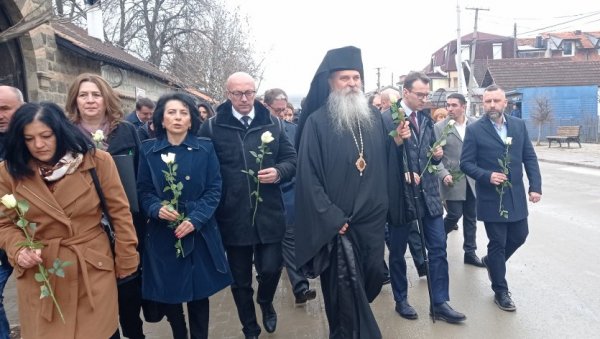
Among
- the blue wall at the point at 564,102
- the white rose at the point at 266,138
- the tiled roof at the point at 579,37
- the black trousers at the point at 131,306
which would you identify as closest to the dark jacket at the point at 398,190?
the white rose at the point at 266,138

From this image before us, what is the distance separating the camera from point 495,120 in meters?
4.89

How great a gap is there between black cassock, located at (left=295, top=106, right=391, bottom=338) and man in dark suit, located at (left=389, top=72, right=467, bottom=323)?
0.75 m

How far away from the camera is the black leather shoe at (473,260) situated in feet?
20.1

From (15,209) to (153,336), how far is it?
7.27ft

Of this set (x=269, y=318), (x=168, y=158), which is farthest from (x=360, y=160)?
(x=269, y=318)

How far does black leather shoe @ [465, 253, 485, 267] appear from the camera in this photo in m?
6.12

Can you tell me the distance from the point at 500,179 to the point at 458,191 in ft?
5.47

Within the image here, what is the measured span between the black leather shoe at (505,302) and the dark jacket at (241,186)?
7.35 ft

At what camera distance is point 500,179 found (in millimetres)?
4613

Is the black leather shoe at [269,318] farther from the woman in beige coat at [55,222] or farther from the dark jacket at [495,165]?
the dark jacket at [495,165]

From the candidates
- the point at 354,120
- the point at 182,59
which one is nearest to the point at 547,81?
→ the point at 182,59

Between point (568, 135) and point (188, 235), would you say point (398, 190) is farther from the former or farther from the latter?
point (568, 135)

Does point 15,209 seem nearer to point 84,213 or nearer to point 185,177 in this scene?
point 84,213

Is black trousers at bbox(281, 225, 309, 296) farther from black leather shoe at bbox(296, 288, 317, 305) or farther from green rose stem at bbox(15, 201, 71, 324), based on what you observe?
green rose stem at bbox(15, 201, 71, 324)
